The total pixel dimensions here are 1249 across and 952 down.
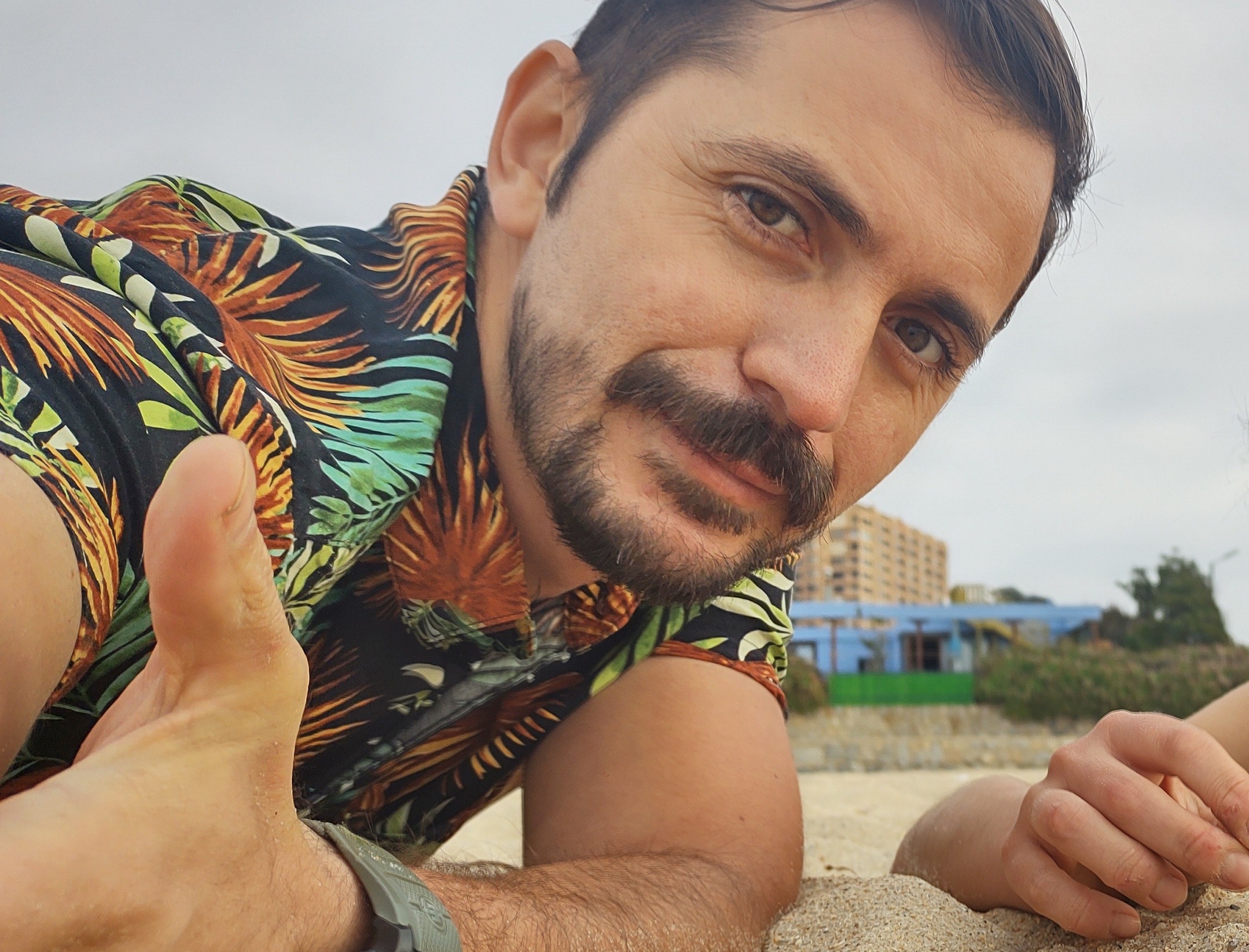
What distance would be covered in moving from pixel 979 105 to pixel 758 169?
0.40 meters

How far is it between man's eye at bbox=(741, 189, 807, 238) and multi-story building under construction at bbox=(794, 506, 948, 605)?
151ft

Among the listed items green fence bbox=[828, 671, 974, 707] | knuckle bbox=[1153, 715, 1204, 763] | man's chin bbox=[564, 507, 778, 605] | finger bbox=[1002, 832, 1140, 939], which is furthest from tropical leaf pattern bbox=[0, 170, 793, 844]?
green fence bbox=[828, 671, 974, 707]

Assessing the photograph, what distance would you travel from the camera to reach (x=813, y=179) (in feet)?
5.50

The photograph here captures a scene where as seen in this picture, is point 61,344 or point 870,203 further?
point 870,203

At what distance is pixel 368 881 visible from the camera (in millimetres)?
1150

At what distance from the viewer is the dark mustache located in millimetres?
1622

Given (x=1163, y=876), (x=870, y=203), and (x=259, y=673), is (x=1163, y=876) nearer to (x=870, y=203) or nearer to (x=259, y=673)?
(x=870, y=203)

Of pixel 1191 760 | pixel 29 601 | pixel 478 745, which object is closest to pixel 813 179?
pixel 1191 760

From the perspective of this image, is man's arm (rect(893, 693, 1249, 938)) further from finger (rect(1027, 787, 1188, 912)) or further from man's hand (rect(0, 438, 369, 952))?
man's hand (rect(0, 438, 369, 952))

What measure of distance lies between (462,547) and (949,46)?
3.90 ft

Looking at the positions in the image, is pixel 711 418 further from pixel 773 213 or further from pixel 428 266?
pixel 428 266

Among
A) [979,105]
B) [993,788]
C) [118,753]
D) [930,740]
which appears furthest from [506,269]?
[930,740]

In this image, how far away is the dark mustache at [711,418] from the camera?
5.32ft

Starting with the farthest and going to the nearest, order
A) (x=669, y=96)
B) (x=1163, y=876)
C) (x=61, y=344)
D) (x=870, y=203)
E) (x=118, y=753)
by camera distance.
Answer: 1. (x=669, y=96)
2. (x=870, y=203)
3. (x=1163, y=876)
4. (x=61, y=344)
5. (x=118, y=753)
